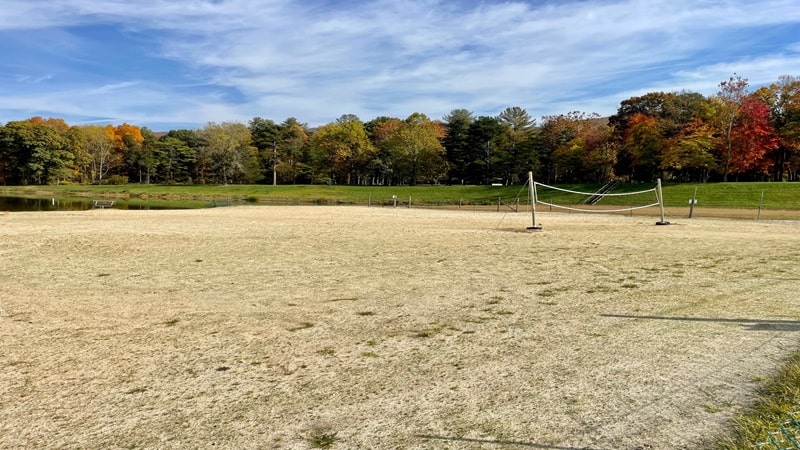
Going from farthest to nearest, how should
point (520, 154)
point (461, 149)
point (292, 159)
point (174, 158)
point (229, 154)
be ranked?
point (174, 158) → point (292, 159) → point (229, 154) → point (461, 149) → point (520, 154)

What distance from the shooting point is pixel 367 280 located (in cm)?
932

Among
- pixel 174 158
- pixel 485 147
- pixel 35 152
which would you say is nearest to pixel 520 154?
pixel 485 147

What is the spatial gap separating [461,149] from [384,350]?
2716 inches

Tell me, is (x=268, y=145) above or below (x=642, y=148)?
above

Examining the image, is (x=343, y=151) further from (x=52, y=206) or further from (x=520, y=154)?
(x=52, y=206)

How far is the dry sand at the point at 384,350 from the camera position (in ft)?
12.1

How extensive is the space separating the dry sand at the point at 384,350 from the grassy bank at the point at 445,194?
2407cm

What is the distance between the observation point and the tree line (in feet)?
161

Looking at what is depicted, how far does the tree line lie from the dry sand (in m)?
45.7

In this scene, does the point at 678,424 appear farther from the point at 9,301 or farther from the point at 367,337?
the point at 9,301

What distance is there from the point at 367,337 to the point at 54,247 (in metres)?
11.3

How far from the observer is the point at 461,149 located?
2862 inches

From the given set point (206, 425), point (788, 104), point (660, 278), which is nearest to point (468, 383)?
point (206, 425)

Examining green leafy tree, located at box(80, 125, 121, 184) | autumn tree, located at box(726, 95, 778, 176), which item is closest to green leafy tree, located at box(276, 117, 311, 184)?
green leafy tree, located at box(80, 125, 121, 184)
